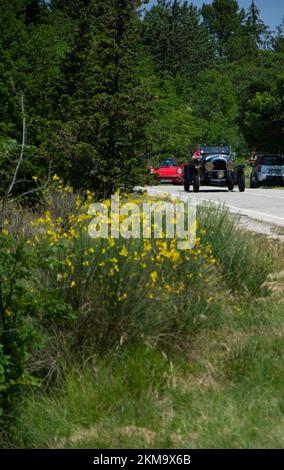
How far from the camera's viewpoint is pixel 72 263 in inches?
237

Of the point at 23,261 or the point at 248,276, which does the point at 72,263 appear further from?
the point at 248,276

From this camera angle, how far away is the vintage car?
96.7 ft

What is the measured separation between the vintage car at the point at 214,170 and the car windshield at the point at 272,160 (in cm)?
258

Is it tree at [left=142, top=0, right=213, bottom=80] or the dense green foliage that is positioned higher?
tree at [left=142, top=0, right=213, bottom=80]

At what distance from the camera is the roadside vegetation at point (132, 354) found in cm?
485

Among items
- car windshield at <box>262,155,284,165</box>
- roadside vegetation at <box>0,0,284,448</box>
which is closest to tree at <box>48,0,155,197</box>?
roadside vegetation at <box>0,0,284,448</box>

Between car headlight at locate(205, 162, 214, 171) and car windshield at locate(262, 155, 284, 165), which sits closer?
car headlight at locate(205, 162, 214, 171)

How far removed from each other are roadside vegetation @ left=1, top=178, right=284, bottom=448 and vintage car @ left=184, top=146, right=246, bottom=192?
876 inches

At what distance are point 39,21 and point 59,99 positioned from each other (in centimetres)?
2379

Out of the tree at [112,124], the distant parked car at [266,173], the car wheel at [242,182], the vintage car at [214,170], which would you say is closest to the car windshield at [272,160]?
the distant parked car at [266,173]

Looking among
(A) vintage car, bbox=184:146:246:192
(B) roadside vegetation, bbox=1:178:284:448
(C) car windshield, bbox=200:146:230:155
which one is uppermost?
(C) car windshield, bbox=200:146:230:155

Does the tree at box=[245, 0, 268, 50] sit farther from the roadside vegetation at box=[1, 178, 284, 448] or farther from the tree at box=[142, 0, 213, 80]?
the roadside vegetation at box=[1, 178, 284, 448]

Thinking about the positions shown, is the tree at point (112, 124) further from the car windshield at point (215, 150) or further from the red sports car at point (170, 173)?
the red sports car at point (170, 173)
